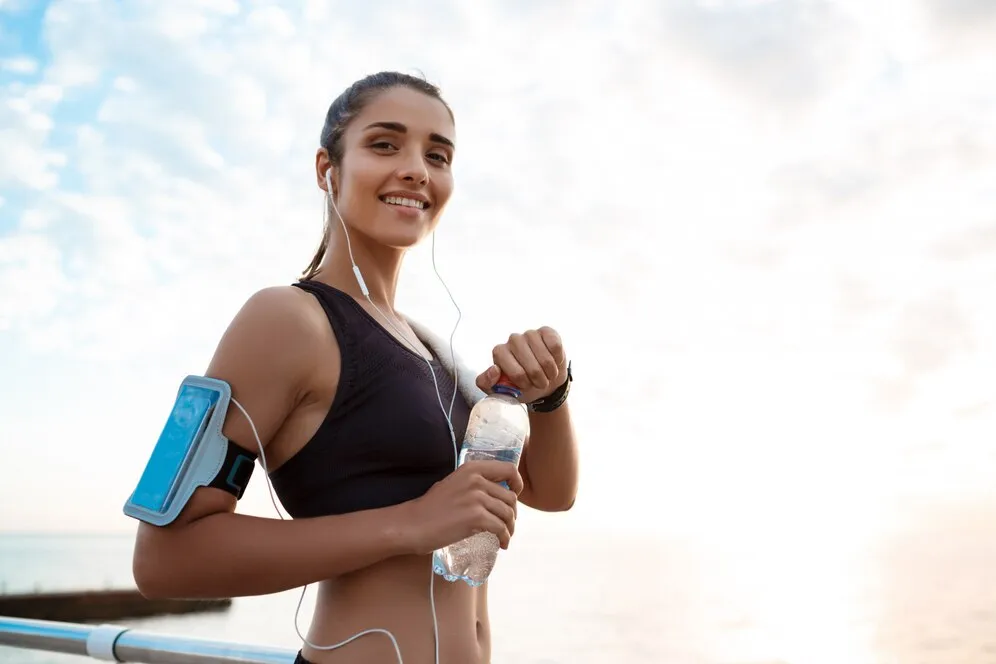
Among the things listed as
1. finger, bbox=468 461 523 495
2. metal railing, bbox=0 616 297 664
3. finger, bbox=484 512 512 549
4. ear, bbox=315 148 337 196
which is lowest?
metal railing, bbox=0 616 297 664

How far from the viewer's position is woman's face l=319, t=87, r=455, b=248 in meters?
1.57

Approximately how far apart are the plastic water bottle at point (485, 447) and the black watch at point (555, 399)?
0.12 ft

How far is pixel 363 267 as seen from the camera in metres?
1.67

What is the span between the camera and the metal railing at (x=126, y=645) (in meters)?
1.59

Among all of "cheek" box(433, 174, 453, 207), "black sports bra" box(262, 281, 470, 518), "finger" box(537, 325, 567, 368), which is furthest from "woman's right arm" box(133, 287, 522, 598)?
"cheek" box(433, 174, 453, 207)

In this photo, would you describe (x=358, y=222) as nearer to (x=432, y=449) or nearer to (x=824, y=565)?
(x=432, y=449)

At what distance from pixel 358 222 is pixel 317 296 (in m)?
0.26

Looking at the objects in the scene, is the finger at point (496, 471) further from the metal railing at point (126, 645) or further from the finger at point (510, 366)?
the metal railing at point (126, 645)

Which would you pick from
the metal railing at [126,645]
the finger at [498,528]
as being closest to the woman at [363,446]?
the finger at [498,528]

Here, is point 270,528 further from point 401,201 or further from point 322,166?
point 322,166

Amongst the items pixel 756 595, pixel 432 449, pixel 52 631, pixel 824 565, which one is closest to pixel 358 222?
pixel 432 449

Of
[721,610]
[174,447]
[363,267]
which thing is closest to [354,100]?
[363,267]

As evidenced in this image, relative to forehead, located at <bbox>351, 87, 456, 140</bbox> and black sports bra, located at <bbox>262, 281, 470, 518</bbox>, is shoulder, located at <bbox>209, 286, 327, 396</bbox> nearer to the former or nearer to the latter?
black sports bra, located at <bbox>262, 281, 470, 518</bbox>

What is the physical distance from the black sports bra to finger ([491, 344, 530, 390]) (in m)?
0.18
